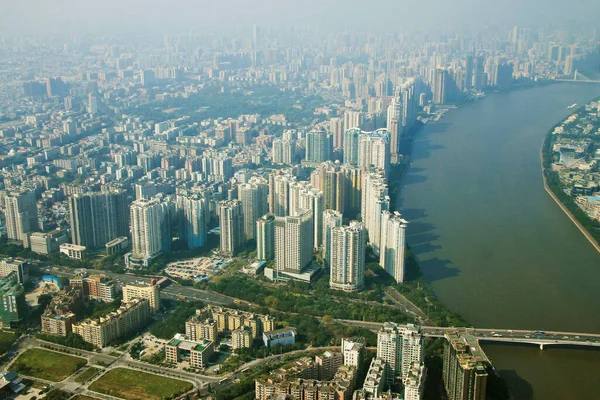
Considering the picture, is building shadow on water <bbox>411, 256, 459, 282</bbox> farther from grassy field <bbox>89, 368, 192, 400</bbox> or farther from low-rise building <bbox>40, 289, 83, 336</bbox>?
low-rise building <bbox>40, 289, 83, 336</bbox>

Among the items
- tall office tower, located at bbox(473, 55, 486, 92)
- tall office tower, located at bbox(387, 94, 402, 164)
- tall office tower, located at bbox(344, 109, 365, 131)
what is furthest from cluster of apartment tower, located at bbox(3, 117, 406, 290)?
tall office tower, located at bbox(473, 55, 486, 92)

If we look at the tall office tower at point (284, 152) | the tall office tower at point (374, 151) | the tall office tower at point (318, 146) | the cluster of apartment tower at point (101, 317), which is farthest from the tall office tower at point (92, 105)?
the cluster of apartment tower at point (101, 317)

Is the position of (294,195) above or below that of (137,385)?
above

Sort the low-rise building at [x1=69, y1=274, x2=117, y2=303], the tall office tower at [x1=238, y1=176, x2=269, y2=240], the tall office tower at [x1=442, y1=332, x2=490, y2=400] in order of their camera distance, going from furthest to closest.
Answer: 1. the tall office tower at [x1=238, y1=176, x2=269, y2=240]
2. the low-rise building at [x1=69, y1=274, x2=117, y2=303]
3. the tall office tower at [x1=442, y1=332, x2=490, y2=400]

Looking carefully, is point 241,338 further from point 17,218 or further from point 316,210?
point 17,218

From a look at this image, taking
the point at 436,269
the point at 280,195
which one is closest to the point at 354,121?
the point at 280,195

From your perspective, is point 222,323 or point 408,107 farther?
point 408,107

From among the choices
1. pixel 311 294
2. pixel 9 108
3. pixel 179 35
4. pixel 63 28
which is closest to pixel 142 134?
pixel 9 108
